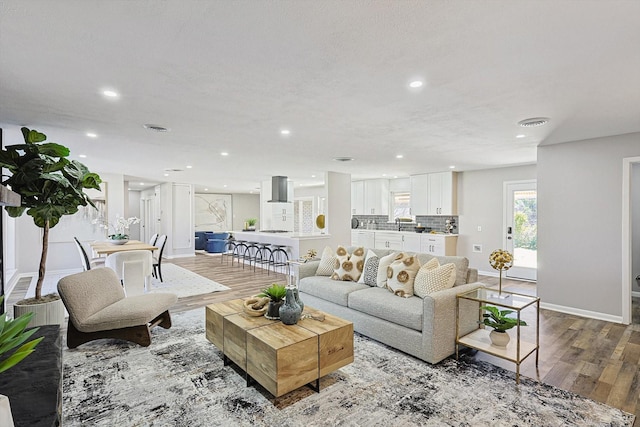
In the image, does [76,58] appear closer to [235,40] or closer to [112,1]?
[112,1]

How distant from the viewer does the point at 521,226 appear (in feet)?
22.8

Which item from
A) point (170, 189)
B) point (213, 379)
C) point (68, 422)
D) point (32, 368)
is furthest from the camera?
point (170, 189)

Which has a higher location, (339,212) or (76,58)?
(76,58)

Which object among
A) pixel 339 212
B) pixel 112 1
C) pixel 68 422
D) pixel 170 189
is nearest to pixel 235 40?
pixel 112 1

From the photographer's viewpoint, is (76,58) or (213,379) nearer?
(76,58)

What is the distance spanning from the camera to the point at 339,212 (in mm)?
7812

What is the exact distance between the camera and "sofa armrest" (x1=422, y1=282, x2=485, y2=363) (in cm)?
287

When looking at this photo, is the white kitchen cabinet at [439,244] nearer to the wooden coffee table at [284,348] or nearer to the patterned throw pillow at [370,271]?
the patterned throw pillow at [370,271]

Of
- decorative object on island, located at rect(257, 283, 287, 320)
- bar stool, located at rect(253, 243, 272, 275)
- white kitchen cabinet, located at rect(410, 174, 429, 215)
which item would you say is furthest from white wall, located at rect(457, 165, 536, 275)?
decorative object on island, located at rect(257, 283, 287, 320)

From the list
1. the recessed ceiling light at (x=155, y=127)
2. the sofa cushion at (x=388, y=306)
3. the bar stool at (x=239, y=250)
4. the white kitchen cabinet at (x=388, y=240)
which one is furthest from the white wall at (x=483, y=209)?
the recessed ceiling light at (x=155, y=127)

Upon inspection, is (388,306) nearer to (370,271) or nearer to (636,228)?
(370,271)

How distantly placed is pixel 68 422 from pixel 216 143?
139 inches

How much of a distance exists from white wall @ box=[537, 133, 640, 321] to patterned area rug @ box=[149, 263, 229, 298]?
5.27m

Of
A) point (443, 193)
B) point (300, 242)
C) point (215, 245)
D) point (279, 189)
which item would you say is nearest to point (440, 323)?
point (300, 242)
